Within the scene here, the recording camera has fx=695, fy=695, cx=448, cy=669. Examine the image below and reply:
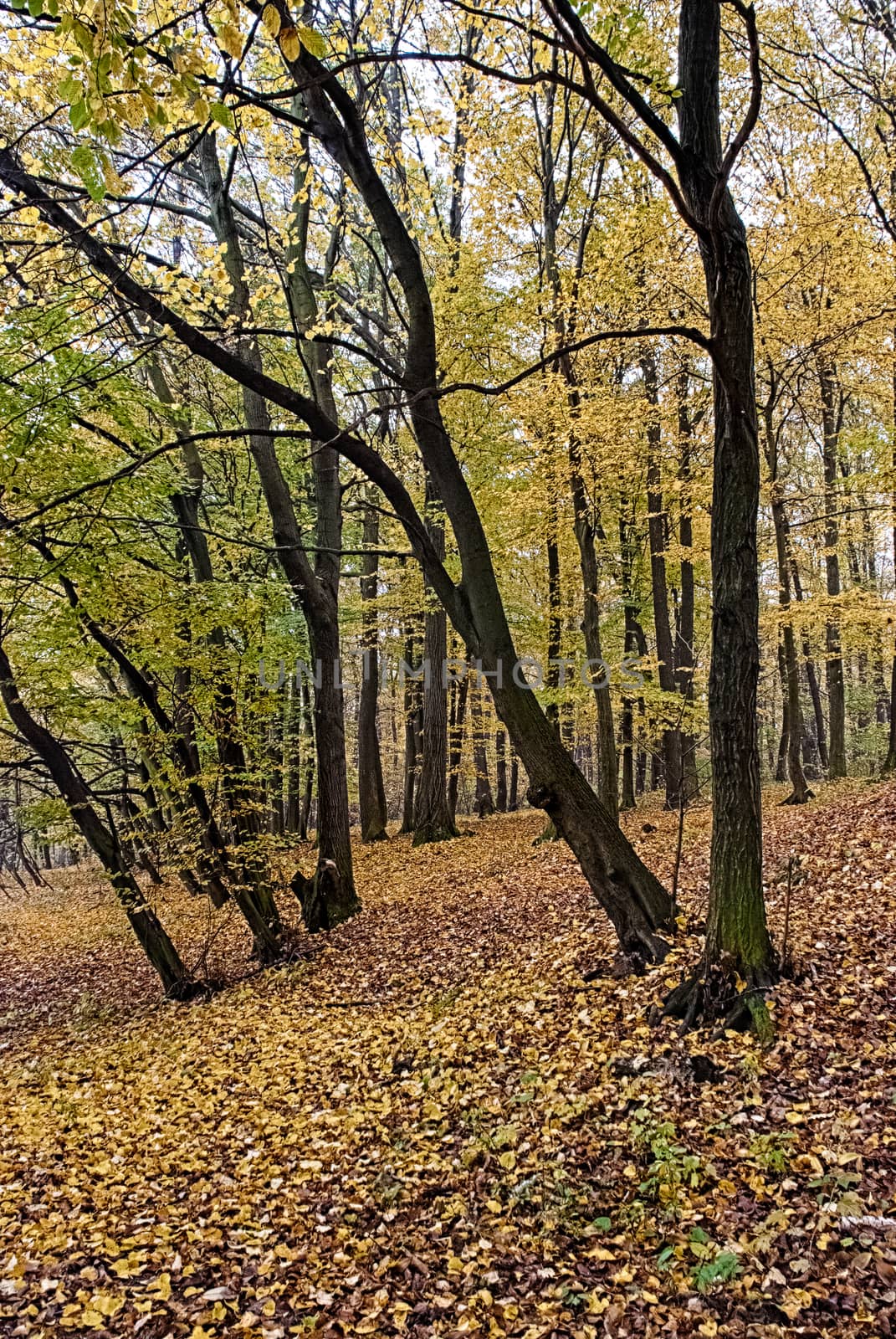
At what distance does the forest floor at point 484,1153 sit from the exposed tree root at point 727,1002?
12 centimetres

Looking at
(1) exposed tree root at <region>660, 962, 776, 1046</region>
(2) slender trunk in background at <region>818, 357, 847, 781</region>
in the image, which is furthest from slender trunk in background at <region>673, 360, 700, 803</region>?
(1) exposed tree root at <region>660, 962, 776, 1046</region>

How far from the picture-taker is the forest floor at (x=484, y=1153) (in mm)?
2916

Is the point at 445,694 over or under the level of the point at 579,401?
under

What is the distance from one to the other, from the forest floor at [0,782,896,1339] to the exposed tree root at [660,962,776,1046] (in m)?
0.12

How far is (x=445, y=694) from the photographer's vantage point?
533 inches

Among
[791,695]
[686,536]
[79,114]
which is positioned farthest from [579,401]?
[79,114]

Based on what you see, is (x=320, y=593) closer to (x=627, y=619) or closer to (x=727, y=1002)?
(x=727, y=1002)

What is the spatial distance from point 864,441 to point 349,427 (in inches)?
452

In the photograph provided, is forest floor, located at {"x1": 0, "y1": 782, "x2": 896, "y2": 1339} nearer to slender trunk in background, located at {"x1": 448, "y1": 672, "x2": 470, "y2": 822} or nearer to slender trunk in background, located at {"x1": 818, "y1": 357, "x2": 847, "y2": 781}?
slender trunk in background, located at {"x1": 818, "y1": 357, "x2": 847, "y2": 781}

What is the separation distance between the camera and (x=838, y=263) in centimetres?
966

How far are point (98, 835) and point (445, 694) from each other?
282 inches

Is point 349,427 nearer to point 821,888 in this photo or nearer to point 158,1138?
point 158,1138

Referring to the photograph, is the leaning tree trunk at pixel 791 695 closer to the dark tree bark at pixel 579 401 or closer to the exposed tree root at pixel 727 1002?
the dark tree bark at pixel 579 401

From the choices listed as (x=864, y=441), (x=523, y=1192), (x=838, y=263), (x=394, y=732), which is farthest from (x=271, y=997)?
(x=394, y=732)
